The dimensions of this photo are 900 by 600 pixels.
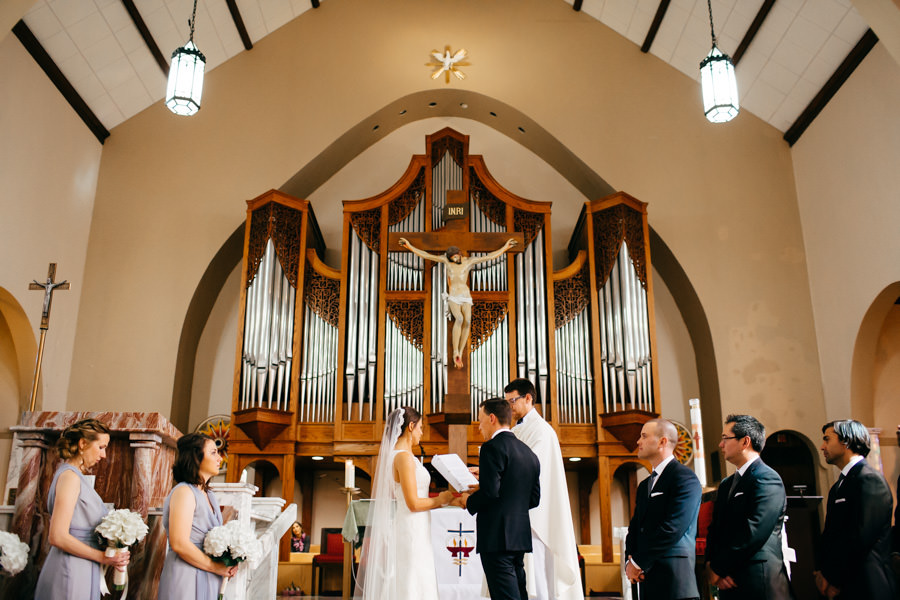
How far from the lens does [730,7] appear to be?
8766mm

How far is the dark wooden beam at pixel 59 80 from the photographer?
780 centimetres

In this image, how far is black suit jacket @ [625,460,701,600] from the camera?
3.54 m

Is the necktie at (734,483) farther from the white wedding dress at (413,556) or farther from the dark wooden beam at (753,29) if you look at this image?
the dark wooden beam at (753,29)

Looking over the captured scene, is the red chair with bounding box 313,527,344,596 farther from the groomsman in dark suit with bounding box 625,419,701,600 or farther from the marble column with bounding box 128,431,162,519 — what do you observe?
the groomsman in dark suit with bounding box 625,419,701,600

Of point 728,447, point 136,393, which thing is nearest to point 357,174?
point 136,393

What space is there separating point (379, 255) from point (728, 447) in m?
5.90

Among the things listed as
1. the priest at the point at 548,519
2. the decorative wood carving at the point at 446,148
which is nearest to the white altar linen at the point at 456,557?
the priest at the point at 548,519

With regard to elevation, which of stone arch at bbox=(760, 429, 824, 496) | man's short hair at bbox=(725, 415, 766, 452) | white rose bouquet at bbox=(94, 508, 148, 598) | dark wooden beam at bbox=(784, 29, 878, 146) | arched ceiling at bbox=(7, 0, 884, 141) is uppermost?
arched ceiling at bbox=(7, 0, 884, 141)

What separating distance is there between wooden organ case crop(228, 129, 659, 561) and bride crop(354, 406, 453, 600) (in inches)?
135

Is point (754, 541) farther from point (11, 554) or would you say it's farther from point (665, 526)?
point (11, 554)

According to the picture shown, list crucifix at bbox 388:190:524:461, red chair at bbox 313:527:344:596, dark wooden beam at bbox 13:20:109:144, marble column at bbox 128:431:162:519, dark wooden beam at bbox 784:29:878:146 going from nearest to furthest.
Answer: marble column at bbox 128:431:162:519, red chair at bbox 313:527:344:596, dark wooden beam at bbox 13:20:109:144, dark wooden beam at bbox 784:29:878:146, crucifix at bbox 388:190:524:461

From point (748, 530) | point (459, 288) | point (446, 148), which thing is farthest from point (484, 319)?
point (748, 530)

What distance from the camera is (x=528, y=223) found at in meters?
9.38

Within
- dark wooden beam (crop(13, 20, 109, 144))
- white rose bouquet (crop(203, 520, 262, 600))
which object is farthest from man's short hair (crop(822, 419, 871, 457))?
dark wooden beam (crop(13, 20, 109, 144))
